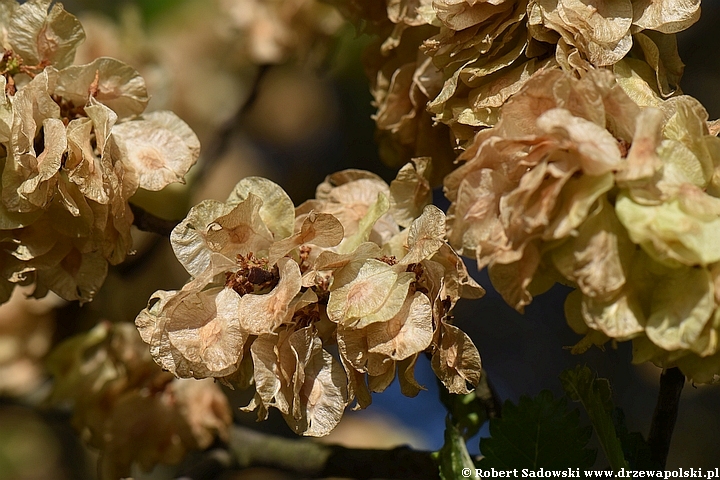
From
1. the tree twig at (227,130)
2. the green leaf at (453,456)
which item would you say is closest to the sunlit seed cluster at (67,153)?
the green leaf at (453,456)

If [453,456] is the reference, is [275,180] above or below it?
below

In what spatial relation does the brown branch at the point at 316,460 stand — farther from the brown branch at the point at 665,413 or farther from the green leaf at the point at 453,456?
the brown branch at the point at 665,413

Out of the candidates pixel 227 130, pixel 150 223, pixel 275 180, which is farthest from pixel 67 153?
pixel 275 180

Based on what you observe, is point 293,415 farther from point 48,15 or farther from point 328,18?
point 328,18

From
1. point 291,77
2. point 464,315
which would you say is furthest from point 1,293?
point 291,77

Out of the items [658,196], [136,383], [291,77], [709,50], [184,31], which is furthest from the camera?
[291,77]

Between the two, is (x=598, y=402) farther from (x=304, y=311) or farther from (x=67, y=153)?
(x=67, y=153)

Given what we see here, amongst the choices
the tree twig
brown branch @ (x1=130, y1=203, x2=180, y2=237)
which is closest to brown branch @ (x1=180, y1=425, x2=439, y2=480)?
brown branch @ (x1=130, y1=203, x2=180, y2=237)
